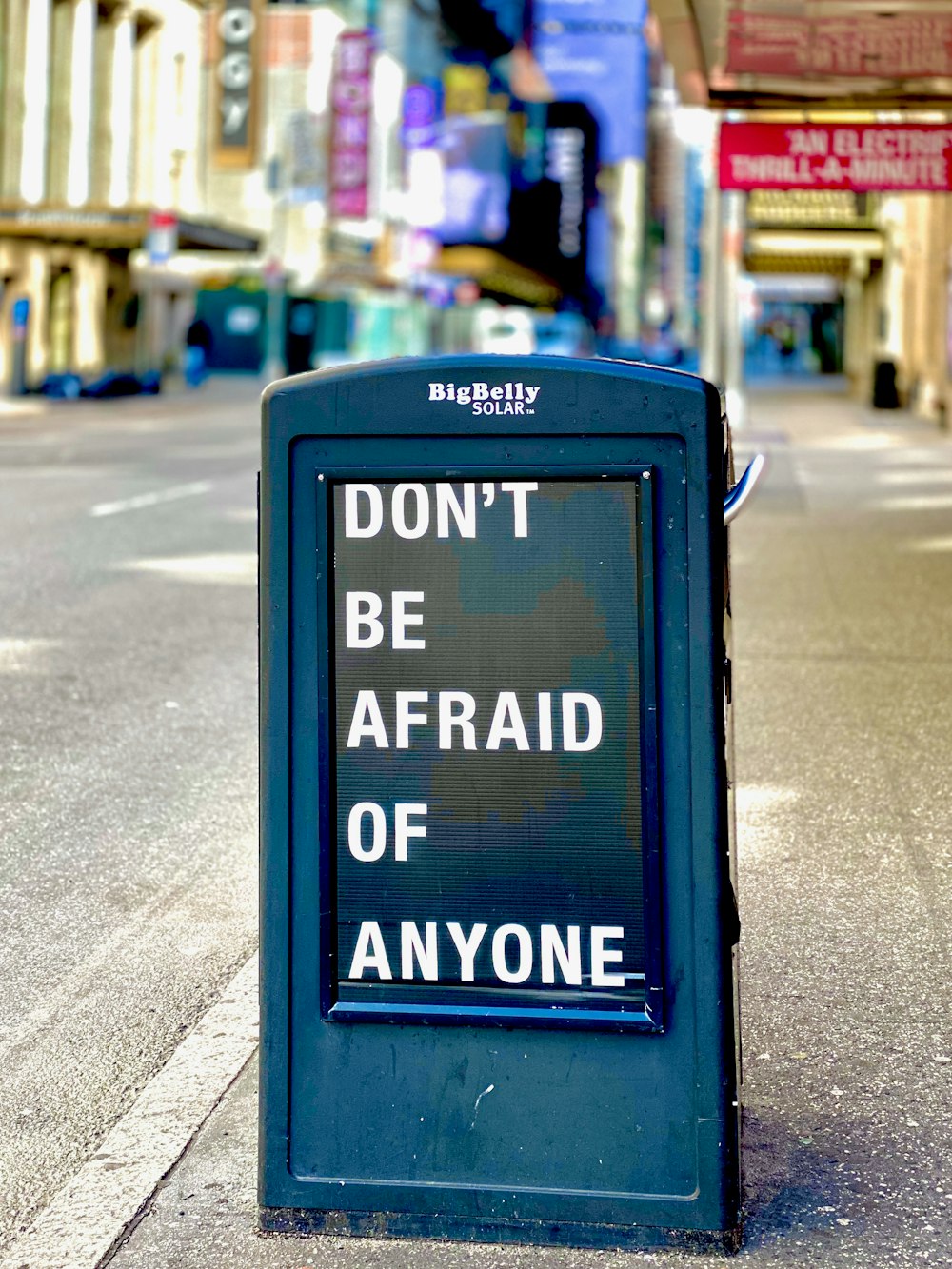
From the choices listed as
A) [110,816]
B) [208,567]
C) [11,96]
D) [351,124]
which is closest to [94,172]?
[11,96]

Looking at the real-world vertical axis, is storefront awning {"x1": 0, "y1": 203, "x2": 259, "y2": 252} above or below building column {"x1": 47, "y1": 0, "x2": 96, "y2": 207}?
below

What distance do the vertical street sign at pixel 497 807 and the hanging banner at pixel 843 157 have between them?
13.1 metres

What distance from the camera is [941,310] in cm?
3366

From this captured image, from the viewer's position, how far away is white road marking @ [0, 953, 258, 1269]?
3.19 metres

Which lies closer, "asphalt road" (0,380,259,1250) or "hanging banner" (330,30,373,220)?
"asphalt road" (0,380,259,1250)

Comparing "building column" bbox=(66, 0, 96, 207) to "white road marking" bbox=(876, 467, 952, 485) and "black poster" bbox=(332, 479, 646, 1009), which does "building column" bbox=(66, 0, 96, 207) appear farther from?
"black poster" bbox=(332, 479, 646, 1009)

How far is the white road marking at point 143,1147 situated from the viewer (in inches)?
126

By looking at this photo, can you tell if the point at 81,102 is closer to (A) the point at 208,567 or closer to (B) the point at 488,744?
(A) the point at 208,567

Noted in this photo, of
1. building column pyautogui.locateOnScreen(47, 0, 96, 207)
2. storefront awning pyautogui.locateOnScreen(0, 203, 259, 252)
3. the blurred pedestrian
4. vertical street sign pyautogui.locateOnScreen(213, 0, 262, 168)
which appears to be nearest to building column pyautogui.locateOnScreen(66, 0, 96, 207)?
building column pyautogui.locateOnScreen(47, 0, 96, 207)

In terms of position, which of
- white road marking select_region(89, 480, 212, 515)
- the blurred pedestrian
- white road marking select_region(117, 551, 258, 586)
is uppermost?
the blurred pedestrian

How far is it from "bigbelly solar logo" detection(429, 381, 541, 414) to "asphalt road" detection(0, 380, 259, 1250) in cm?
161

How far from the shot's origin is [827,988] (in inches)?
178

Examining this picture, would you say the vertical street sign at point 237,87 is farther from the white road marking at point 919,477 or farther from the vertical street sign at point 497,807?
the vertical street sign at point 497,807

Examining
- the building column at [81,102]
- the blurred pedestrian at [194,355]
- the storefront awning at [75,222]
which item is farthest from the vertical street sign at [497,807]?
the blurred pedestrian at [194,355]
